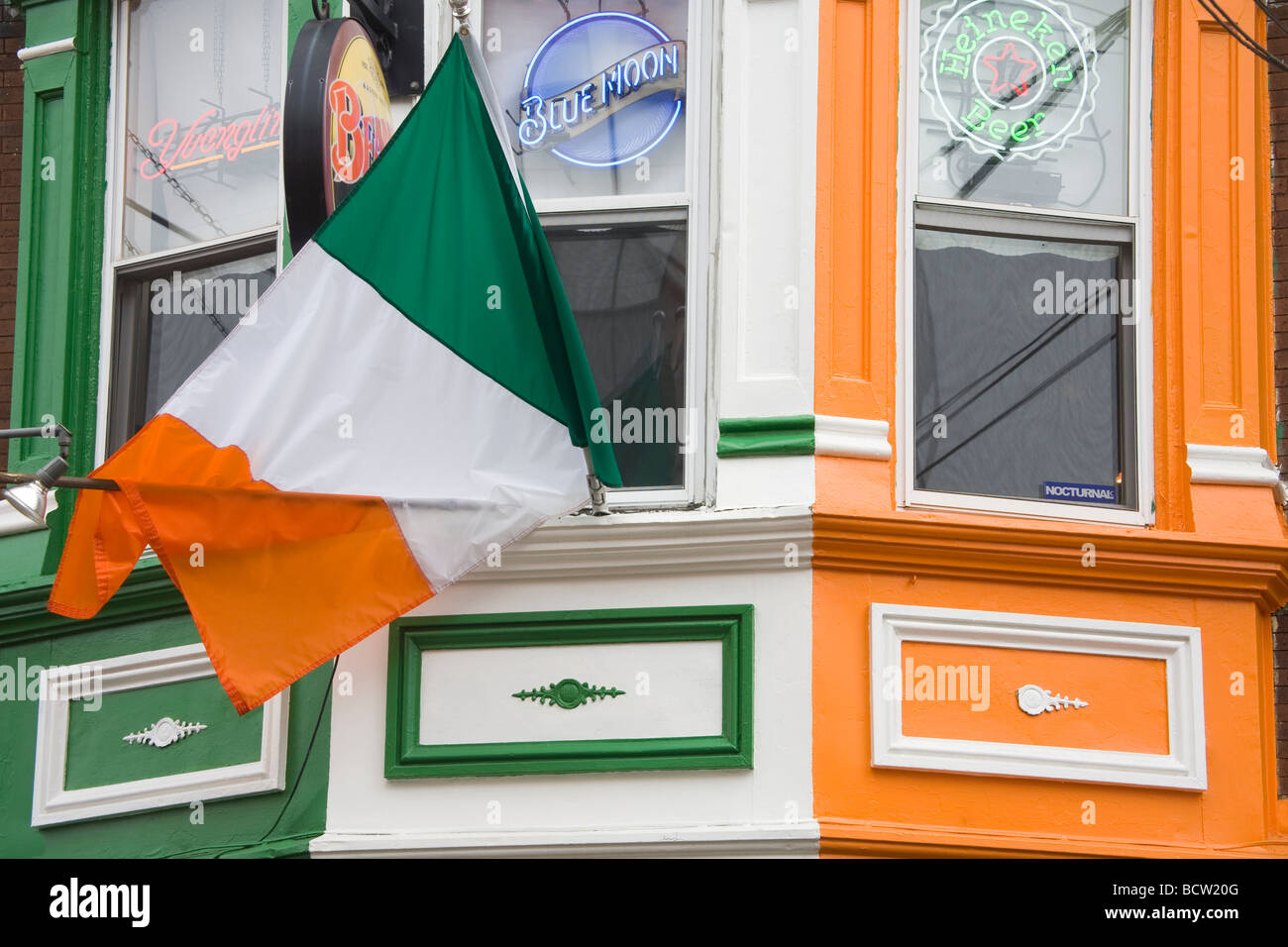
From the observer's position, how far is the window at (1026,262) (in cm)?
740

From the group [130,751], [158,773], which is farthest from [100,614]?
[158,773]

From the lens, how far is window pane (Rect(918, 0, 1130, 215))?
7.70m

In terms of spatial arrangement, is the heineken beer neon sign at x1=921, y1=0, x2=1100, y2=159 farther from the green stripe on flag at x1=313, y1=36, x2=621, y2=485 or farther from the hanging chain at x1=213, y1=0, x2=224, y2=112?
the hanging chain at x1=213, y1=0, x2=224, y2=112

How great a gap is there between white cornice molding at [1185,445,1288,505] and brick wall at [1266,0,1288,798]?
0.57 metres

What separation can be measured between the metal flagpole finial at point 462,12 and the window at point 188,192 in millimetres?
1470

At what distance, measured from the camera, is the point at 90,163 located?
8.55 meters

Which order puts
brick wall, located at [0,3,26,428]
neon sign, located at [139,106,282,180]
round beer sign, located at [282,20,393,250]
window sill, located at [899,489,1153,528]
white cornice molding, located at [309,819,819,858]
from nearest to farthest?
white cornice molding, located at [309,819,819,858] → round beer sign, located at [282,20,393,250] → window sill, located at [899,489,1153,528] → neon sign, located at [139,106,282,180] → brick wall, located at [0,3,26,428]

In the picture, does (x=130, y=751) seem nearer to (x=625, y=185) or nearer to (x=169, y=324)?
(x=169, y=324)

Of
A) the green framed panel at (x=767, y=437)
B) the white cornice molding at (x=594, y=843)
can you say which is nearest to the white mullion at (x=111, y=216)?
the white cornice molding at (x=594, y=843)

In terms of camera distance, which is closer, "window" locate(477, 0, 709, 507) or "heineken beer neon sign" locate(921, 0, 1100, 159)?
"window" locate(477, 0, 709, 507)

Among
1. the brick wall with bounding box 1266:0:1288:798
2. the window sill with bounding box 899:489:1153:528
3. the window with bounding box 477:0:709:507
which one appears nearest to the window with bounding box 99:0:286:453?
the window with bounding box 477:0:709:507

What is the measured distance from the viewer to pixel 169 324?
8.39 m

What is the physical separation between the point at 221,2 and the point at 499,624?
128 inches
